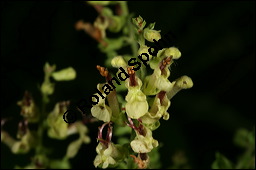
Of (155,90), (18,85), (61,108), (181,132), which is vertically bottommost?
(181,132)

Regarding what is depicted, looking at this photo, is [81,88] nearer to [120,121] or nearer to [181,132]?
[181,132]

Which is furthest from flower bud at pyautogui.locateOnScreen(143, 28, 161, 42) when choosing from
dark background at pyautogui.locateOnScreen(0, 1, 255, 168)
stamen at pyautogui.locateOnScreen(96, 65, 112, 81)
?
dark background at pyautogui.locateOnScreen(0, 1, 255, 168)

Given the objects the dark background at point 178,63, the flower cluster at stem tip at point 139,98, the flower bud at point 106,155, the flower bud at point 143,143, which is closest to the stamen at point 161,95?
the flower cluster at stem tip at point 139,98

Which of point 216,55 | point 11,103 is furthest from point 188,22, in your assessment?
point 11,103

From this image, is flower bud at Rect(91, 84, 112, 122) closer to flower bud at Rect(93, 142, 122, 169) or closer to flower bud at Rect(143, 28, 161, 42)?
Answer: flower bud at Rect(93, 142, 122, 169)

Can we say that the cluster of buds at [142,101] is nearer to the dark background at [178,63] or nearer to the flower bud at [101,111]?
the flower bud at [101,111]

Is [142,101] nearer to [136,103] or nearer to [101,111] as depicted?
[136,103]

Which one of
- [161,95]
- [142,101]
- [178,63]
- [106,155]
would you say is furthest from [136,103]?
[178,63]

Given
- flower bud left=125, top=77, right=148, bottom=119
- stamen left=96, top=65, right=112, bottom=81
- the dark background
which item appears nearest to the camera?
flower bud left=125, top=77, right=148, bottom=119
